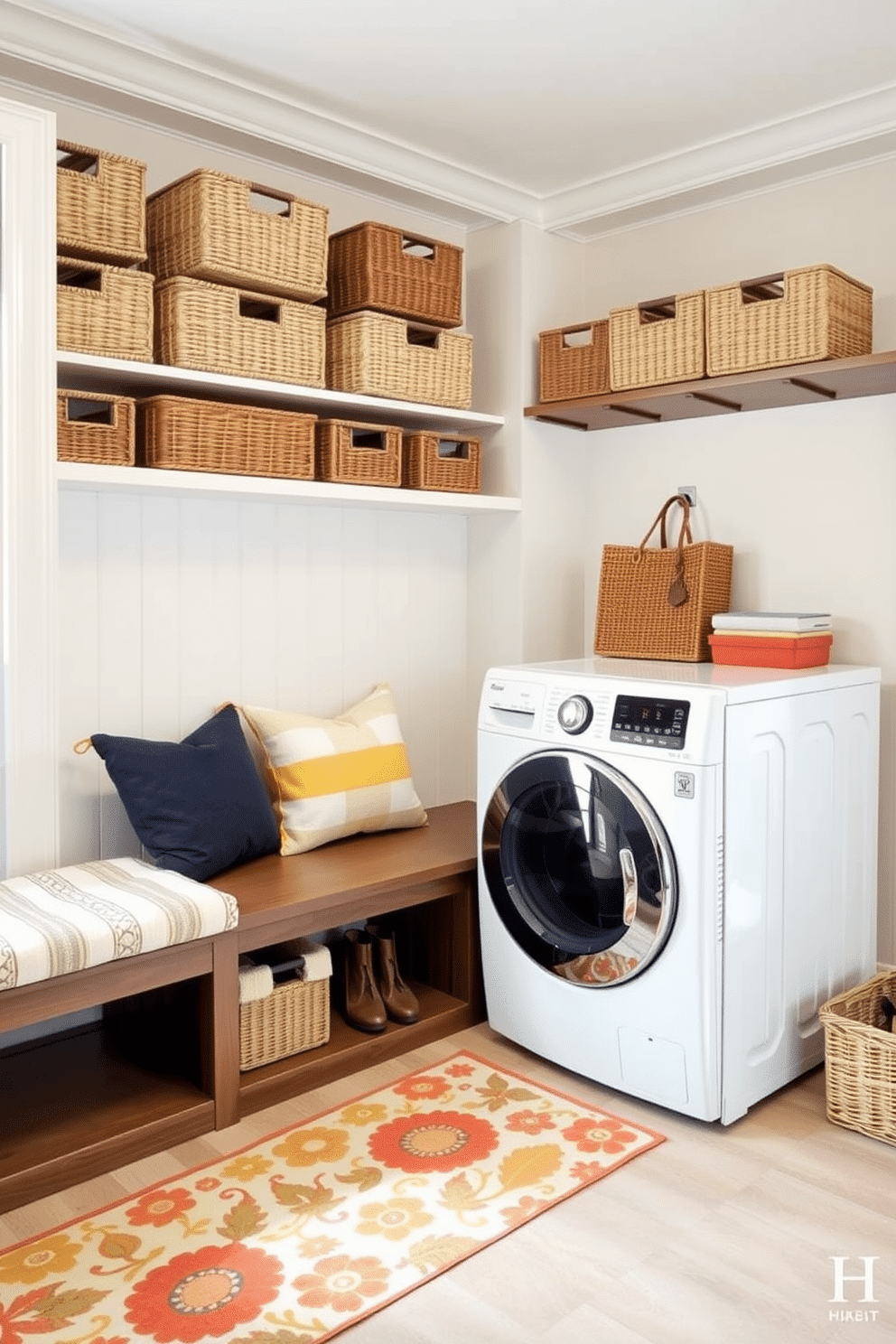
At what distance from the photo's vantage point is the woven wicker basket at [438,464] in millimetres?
3139

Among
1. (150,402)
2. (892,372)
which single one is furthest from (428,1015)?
(892,372)

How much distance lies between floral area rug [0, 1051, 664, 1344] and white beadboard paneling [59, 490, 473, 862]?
3.09ft

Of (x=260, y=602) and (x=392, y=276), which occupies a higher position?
(x=392, y=276)

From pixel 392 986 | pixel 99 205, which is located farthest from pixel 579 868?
pixel 99 205

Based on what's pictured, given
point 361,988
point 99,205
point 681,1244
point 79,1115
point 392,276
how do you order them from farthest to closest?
point 392,276
point 361,988
point 99,205
point 79,1115
point 681,1244

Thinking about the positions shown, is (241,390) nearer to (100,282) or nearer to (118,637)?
(100,282)

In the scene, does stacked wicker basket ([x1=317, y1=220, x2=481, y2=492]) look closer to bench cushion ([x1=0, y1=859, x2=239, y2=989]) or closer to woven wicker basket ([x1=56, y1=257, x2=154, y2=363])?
woven wicker basket ([x1=56, y1=257, x2=154, y2=363])

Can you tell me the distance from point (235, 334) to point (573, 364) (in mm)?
1061

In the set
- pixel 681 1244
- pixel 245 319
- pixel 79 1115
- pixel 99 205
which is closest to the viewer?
pixel 681 1244

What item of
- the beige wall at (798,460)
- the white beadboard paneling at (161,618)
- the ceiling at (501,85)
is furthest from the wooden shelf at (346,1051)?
the ceiling at (501,85)

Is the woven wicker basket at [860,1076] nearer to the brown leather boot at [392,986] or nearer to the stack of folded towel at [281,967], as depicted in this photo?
the brown leather boot at [392,986]

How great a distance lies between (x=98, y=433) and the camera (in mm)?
2510

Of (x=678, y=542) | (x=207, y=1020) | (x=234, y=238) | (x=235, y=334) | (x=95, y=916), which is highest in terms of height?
(x=234, y=238)

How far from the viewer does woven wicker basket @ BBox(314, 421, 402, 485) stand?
2.91m
